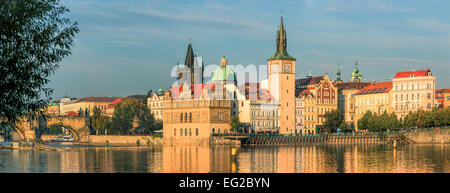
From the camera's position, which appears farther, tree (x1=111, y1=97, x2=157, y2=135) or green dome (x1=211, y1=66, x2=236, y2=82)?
tree (x1=111, y1=97, x2=157, y2=135)

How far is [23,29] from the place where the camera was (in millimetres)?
33000

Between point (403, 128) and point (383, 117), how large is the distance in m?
4.29

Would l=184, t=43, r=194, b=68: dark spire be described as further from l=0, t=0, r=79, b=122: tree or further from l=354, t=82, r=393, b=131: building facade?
l=0, t=0, r=79, b=122: tree

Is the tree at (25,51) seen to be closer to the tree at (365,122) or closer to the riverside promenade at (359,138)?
the riverside promenade at (359,138)

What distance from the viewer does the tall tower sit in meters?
139

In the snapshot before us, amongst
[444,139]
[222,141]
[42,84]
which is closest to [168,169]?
[42,84]

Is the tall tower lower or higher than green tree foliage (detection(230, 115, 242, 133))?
higher

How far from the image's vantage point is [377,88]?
506 feet

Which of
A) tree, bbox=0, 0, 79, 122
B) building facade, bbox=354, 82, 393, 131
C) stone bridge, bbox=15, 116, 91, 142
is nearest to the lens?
tree, bbox=0, 0, 79, 122

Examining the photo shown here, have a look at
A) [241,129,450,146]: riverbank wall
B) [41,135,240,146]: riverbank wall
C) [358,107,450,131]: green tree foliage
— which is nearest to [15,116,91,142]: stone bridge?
[41,135,240,146]: riverbank wall

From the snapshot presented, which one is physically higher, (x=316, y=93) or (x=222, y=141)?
(x=316, y=93)

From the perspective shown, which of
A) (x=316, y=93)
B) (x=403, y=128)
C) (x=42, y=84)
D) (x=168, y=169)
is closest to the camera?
(x=42, y=84)
